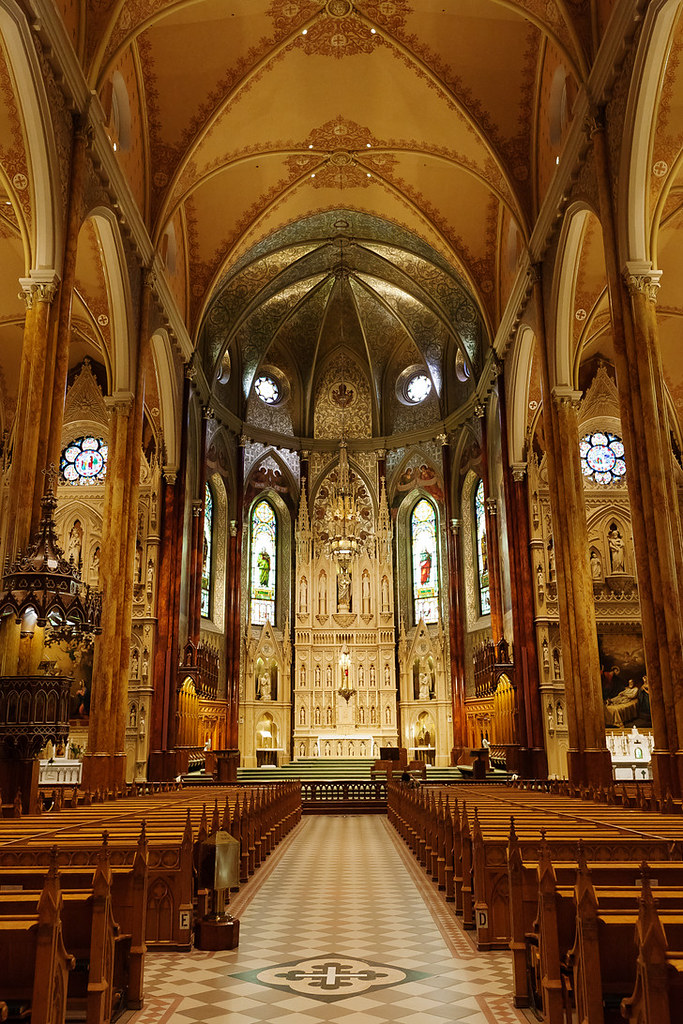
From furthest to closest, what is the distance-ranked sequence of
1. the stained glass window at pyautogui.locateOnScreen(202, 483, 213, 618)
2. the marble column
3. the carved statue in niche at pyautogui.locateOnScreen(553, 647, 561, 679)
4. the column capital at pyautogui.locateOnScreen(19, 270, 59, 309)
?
1. the stained glass window at pyautogui.locateOnScreen(202, 483, 213, 618)
2. the marble column
3. the carved statue in niche at pyautogui.locateOnScreen(553, 647, 561, 679)
4. the column capital at pyautogui.locateOnScreen(19, 270, 59, 309)

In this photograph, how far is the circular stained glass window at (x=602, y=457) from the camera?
25.5 metres

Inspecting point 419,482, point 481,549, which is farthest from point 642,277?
point 419,482

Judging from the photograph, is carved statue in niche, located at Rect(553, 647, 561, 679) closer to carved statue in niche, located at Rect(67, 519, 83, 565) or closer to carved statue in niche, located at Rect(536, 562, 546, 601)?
carved statue in niche, located at Rect(536, 562, 546, 601)

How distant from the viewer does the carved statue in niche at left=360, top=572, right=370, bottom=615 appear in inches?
1319

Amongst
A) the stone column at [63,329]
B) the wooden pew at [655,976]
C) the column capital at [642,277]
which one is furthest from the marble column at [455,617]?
the wooden pew at [655,976]

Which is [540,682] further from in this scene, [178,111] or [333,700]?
[178,111]

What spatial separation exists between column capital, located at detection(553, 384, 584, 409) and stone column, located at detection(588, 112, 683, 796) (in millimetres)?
4541

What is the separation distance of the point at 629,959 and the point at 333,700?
28.7 metres

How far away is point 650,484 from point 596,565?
12184 mm

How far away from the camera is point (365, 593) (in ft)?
110

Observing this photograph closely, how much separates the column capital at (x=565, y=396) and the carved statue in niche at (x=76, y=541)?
45.6 ft

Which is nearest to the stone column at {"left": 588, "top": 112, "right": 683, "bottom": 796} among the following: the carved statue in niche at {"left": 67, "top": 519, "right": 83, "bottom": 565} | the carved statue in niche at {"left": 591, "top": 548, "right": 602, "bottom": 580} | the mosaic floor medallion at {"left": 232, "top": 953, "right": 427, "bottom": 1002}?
the mosaic floor medallion at {"left": 232, "top": 953, "right": 427, "bottom": 1002}

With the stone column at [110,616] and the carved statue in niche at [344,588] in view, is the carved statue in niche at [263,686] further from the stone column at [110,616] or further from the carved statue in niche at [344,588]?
the stone column at [110,616]

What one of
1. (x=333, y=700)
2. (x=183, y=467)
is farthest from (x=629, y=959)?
(x=333, y=700)
